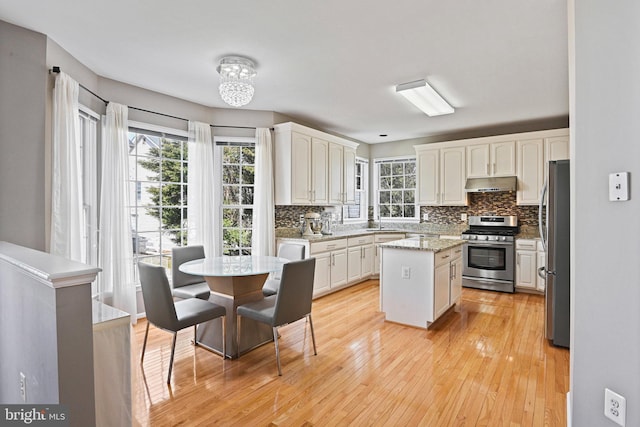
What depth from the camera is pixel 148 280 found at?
2.46 meters

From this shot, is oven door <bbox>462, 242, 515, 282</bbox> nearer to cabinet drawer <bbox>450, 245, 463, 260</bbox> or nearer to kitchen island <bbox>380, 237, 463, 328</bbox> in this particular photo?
cabinet drawer <bbox>450, 245, 463, 260</bbox>

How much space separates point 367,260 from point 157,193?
11.1 ft

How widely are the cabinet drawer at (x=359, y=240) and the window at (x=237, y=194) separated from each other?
1589mm

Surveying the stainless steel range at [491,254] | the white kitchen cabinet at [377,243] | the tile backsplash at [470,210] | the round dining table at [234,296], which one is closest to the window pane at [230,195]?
the tile backsplash at [470,210]

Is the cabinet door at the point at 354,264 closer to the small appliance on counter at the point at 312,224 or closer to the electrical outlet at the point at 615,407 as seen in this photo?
the small appliance on counter at the point at 312,224

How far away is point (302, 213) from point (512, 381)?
11.7ft

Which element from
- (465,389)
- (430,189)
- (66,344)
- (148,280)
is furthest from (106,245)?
(430,189)

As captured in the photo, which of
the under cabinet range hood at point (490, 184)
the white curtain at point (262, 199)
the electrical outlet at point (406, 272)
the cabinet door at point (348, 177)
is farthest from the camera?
the cabinet door at point (348, 177)

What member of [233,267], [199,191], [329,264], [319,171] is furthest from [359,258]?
[233,267]

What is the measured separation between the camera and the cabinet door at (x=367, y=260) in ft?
18.3

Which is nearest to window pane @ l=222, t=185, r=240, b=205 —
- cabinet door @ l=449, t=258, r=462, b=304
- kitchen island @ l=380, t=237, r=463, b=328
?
kitchen island @ l=380, t=237, r=463, b=328

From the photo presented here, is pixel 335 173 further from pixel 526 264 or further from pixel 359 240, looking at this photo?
pixel 526 264

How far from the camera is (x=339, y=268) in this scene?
5.02 meters

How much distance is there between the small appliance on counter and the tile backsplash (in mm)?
166
